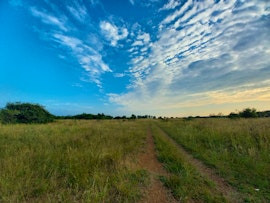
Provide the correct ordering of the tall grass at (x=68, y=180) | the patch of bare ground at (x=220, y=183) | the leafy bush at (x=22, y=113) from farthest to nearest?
the leafy bush at (x=22, y=113) → the patch of bare ground at (x=220, y=183) → the tall grass at (x=68, y=180)

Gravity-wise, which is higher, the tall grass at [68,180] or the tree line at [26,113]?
the tree line at [26,113]

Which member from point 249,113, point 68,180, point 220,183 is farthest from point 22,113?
point 249,113

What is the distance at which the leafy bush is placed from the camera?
2658cm

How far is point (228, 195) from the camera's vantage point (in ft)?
10.7

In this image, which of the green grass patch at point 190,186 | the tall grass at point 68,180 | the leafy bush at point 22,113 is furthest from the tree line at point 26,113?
the green grass patch at point 190,186

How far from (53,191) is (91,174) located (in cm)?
91

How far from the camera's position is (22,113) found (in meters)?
28.1

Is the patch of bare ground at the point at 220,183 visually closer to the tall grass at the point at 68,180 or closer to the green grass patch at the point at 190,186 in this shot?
the green grass patch at the point at 190,186

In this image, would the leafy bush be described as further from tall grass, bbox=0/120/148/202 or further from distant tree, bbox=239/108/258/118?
distant tree, bbox=239/108/258/118

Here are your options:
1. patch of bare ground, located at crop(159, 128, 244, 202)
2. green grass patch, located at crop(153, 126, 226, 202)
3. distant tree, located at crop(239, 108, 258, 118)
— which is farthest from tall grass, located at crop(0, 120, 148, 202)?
distant tree, located at crop(239, 108, 258, 118)

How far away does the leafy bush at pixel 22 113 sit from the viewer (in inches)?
1046

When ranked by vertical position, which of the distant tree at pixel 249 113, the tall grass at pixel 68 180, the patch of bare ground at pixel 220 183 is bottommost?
the patch of bare ground at pixel 220 183

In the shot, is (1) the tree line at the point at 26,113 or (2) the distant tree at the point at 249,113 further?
(2) the distant tree at the point at 249,113

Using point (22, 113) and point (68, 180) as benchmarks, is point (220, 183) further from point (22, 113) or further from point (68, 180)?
point (22, 113)
